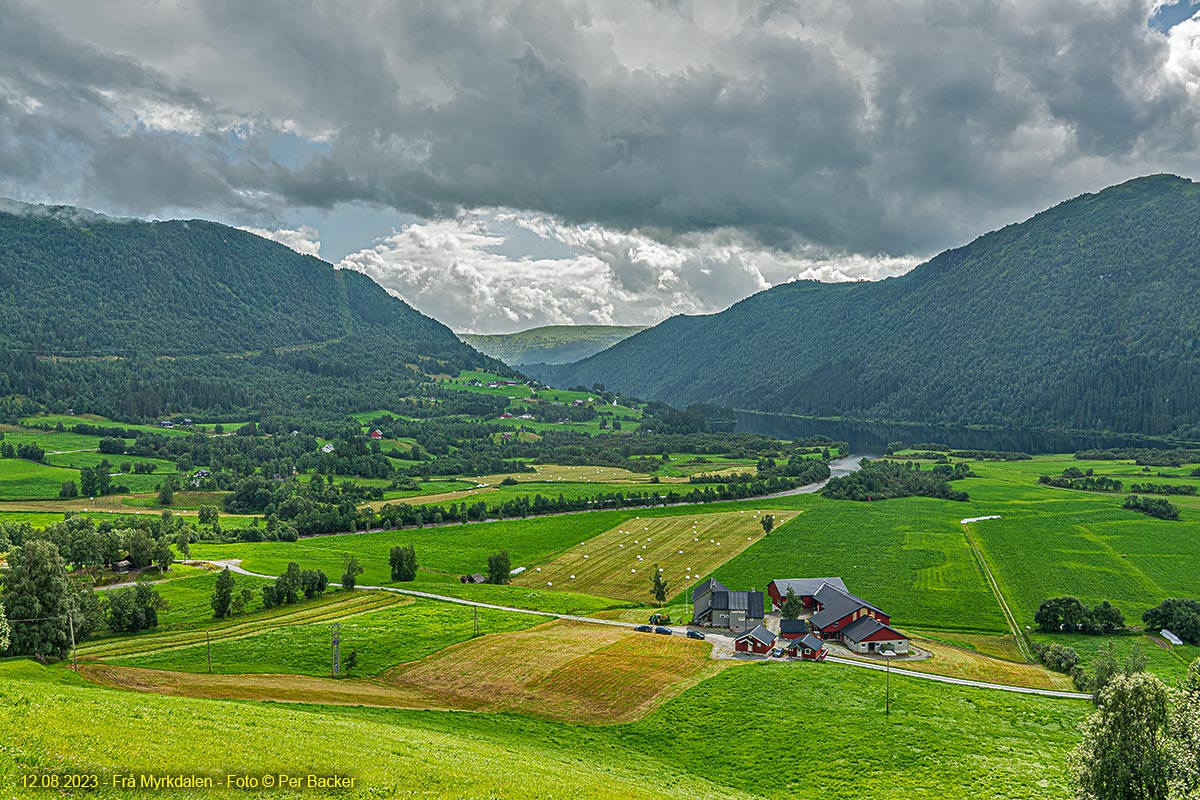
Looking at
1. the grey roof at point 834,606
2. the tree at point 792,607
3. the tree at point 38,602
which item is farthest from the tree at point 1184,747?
the tree at point 38,602

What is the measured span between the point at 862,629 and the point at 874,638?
2066 mm

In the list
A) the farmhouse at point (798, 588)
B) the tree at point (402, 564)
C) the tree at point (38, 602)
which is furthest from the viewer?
the tree at point (402, 564)

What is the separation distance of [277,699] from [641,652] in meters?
31.0

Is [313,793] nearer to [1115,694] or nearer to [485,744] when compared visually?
[485,744]

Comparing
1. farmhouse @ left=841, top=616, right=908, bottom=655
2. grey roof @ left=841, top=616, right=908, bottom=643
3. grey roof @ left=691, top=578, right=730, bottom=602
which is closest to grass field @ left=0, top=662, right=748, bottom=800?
farmhouse @ left=841, top=616, right=908, bottom=655

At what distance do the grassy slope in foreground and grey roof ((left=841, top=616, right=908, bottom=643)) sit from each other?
37.7 ft

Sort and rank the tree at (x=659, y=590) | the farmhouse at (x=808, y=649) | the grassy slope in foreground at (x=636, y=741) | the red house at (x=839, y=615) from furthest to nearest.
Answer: the tree at (x=659, y=590)
the red house at (x=839, y=615)
the farmhouse at (x=808, y=649)
the grassy slope in foreground at (x=636, y=741)

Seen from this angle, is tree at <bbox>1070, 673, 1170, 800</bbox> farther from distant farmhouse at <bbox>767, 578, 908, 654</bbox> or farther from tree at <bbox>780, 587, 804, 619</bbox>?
tree at <bbox>780, 587, 804, 619</bbox>

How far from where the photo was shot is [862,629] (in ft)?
242

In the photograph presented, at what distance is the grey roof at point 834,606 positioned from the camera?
77.9m

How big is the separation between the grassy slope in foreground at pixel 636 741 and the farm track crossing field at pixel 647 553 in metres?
45.2

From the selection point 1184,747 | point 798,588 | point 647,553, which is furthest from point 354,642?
point 647,553

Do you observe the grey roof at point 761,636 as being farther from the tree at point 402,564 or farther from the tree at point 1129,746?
the tree at point 402,564

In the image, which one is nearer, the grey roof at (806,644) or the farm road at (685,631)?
the farm road at (685,631)
